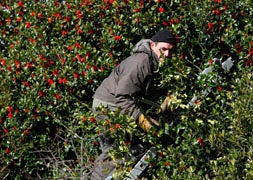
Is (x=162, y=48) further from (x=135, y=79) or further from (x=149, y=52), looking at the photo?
(x=135, y=79)

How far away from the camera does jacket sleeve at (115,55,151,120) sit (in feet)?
14.8

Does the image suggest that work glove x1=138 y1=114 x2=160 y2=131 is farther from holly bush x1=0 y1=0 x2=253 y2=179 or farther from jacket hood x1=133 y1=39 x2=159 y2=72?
jacket hood x1=133 y1=39 x2=159 y2=72

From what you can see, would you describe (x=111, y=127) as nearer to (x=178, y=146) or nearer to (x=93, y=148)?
(x=178, y=146)

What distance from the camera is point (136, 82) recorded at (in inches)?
178

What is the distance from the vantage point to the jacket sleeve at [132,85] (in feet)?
14.8

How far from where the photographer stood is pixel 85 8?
584 cm

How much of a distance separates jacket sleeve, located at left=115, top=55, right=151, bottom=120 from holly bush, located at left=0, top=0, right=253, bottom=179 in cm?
17

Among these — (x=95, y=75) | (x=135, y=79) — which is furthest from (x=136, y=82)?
(x=95, y=75)

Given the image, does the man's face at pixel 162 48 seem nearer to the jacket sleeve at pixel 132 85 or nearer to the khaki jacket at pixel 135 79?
the khaki jacket at pixel 135 79

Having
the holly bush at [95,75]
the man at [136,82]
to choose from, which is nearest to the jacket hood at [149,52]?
the man at [136,82]

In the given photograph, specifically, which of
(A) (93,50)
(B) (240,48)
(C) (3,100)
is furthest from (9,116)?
(B) (240,48)

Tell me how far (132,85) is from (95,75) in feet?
3.83

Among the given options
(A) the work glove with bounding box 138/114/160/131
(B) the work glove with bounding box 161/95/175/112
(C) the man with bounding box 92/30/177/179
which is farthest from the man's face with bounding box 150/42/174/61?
(A) the work glove with bounding box 138/114/160/131


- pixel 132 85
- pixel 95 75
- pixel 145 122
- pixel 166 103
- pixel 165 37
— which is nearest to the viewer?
pixel 132 85
